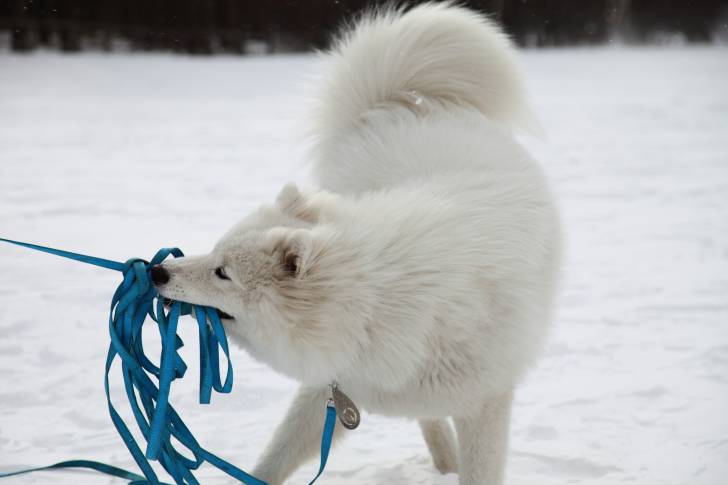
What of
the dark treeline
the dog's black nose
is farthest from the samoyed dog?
the dark treeline

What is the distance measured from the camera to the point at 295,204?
2.19 metres

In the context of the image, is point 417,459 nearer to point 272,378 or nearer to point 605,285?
point 272,378

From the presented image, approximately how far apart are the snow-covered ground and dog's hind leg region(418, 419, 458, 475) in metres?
0.05

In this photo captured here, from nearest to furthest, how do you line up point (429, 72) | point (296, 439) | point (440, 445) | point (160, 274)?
point (160, 274), point (296, 439), point (440, 445), point (429, 72)

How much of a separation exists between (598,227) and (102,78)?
10.2 meters

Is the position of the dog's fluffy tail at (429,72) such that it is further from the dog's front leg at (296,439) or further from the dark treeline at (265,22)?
the dark treeline at (265,22)

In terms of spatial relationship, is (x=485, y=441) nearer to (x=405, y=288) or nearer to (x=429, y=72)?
(x=405, y=288)

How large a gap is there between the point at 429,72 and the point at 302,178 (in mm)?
3787

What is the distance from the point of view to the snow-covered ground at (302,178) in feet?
8.80

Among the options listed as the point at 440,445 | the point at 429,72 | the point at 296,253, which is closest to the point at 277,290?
the point at 296,253

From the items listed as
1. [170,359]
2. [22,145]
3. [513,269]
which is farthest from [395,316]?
[22,145]

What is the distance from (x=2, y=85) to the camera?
11.6 m

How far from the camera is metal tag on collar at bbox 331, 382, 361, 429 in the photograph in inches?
83.1

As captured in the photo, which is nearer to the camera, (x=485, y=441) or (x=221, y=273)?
(x=221, y=273)
